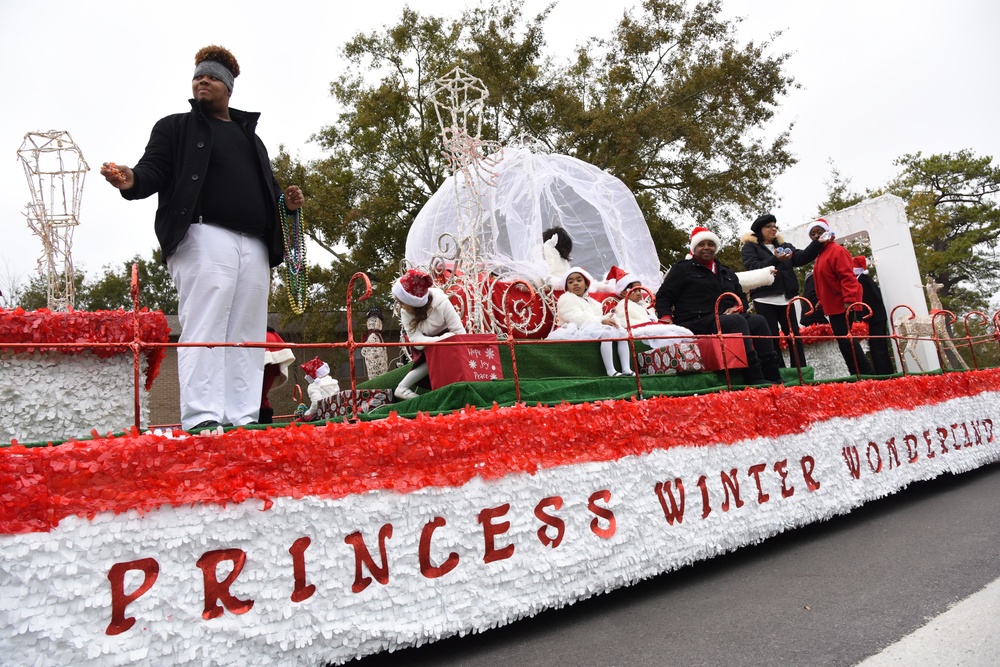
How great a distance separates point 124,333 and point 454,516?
2139 millimetres

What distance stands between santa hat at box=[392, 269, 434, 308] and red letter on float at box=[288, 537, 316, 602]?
7.47ft

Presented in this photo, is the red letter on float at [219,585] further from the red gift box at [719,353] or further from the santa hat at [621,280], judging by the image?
the santa hat at [621,280]

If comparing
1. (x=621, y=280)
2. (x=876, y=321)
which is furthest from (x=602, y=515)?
(x=876, y=321)

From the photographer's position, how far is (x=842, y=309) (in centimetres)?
651

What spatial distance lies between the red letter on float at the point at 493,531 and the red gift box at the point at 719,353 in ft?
8.61

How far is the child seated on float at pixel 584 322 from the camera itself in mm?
5180

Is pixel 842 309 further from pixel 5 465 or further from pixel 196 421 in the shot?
pixel 5 465

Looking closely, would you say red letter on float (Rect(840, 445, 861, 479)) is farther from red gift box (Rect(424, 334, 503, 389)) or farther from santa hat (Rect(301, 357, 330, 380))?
santa hat (Rect(301, 357, 330, 380))

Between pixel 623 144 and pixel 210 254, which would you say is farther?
pixel 623 144

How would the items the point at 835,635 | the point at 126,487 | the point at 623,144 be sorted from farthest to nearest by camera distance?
the point at 623,144
the point at 835,635
the point at 126,487

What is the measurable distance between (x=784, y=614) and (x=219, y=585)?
6.83 feet

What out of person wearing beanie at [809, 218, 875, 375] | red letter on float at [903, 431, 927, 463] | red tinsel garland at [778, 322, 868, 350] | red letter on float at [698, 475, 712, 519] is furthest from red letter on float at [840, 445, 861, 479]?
red tinsel garland at [778, 322, 868, 350]

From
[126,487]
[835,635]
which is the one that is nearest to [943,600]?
[835,635]

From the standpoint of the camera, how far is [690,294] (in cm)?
528
